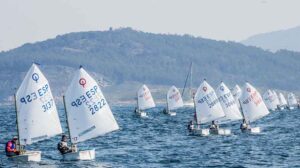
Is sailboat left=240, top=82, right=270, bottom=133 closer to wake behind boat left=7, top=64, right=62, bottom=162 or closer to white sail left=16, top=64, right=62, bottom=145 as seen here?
white sail left=16, top=64, right=62, bottom=145

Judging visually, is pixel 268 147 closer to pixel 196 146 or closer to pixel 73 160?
pixel 196 146

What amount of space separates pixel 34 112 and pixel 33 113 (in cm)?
13

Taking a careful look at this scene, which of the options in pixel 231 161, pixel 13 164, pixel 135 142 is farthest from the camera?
pixel 135 142

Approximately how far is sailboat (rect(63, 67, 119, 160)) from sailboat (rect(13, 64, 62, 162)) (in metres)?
1.44

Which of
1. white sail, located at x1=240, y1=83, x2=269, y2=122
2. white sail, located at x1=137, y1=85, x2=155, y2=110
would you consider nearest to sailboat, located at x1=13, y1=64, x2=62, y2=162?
white sail, located at x1=240, y1=83, x2=269, y2=122

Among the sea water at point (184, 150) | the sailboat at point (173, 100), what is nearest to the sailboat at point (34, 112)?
the sea water at point (184, 150)

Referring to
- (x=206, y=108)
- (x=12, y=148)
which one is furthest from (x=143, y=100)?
(x=12, y=148)

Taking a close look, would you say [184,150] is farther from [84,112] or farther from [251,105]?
[251,105]

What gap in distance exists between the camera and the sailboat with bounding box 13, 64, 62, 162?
61219mm

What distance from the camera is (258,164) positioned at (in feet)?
204

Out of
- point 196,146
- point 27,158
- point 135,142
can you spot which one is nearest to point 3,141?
point 135,142

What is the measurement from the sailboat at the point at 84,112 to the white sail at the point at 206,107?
102ft

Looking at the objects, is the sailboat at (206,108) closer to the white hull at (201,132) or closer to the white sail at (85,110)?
the white hull at (201,132)

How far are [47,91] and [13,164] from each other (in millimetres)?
6949
